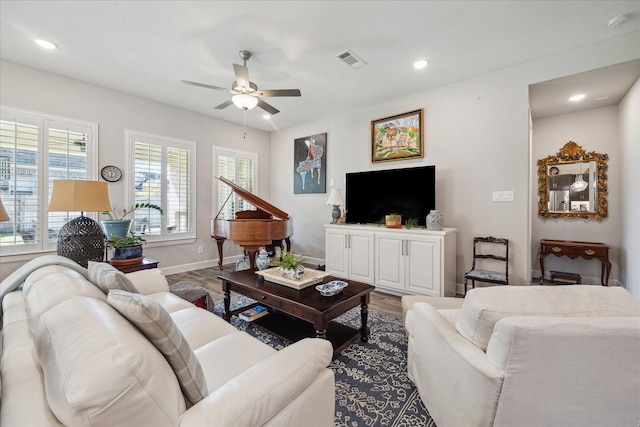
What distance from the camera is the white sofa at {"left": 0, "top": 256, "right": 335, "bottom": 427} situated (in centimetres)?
62

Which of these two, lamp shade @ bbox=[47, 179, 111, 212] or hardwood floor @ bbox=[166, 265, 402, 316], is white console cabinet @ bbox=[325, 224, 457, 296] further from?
lamp shade @ bbox=[47, 179, 111, 212]

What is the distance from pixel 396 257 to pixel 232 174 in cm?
362

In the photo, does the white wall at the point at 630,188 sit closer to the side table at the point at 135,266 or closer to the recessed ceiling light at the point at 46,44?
the side table at the point at 135,266

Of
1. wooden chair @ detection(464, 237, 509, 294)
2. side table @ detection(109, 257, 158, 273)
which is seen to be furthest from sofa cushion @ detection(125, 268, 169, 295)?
wooden chair @ detection(464, 237, 509, 294)

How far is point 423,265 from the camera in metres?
3.29

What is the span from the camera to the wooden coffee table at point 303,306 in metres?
1.87

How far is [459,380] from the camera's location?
1.16 meters

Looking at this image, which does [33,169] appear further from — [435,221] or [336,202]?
[435,221]

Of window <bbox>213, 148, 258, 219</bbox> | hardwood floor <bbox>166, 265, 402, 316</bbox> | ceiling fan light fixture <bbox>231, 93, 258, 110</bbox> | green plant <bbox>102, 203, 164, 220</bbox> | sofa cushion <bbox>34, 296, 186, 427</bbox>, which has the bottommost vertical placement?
hardwood floor <bbox>166, 265, 402, 316</bbox>

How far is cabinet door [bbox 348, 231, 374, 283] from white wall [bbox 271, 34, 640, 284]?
1162mm

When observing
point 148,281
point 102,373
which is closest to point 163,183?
point 148,281

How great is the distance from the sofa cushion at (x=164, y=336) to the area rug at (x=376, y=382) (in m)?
1.00

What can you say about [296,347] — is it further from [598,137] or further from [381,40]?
[598,137]

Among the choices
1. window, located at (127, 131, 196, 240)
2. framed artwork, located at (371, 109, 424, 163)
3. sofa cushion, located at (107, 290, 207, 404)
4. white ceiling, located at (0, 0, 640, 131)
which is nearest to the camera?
sofa cushion, located at (107, 290, 207, 404)
